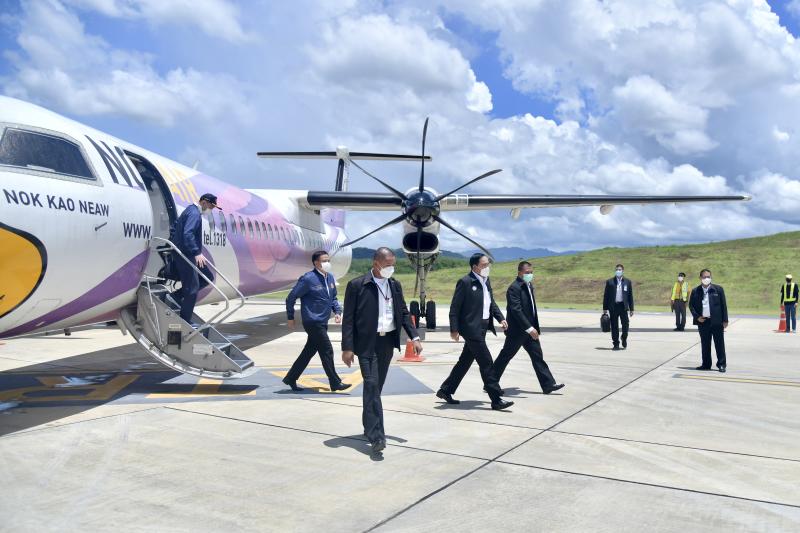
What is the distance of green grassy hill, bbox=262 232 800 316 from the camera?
42.0 m

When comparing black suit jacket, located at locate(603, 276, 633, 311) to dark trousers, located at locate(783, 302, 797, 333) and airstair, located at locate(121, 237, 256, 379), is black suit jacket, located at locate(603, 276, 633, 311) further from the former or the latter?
airstair, located at locate(121, 237, 256, 379)

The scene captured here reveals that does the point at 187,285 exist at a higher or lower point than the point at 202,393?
higher

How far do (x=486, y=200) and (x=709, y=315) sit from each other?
27.5ft

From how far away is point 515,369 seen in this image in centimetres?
1030

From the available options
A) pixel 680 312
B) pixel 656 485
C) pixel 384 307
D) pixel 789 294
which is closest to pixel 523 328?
pixel 384 307

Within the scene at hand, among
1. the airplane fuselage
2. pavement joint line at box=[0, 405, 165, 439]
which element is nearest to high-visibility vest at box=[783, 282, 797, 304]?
the airplane fuselage

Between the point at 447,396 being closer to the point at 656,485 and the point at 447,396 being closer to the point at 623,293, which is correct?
the point at 656,485

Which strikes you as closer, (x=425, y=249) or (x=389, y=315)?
(x=389, y=315)

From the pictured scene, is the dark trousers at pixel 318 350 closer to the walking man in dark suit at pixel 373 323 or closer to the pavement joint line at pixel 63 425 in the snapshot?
the pavement joint line at pixel 63 425

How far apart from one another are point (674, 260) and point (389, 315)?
54218 mm

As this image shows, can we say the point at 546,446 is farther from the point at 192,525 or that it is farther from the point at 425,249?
the point at 425,249

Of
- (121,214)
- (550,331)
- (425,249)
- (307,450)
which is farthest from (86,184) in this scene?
(550,331)

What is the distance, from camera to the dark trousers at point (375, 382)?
5.29m

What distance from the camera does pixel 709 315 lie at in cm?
1017
